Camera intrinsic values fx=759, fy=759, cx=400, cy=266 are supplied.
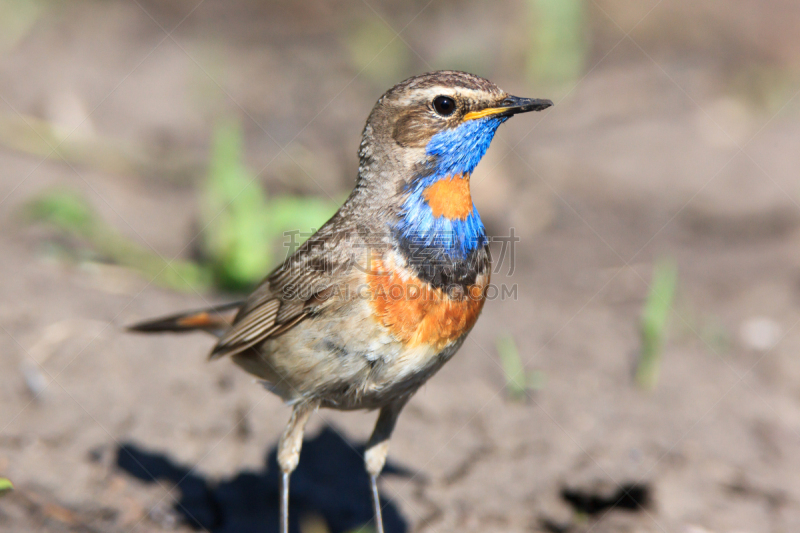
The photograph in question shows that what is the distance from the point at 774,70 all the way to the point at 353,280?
8.31 meters

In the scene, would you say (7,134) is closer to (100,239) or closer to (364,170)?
(100,239)

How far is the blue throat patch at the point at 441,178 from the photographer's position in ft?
12.5

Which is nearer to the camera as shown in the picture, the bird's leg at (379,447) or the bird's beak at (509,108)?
the bird's beak at (509,108)

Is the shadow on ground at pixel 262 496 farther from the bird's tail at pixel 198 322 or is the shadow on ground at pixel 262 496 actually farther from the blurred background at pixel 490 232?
the bird's tail at pixel 198 322

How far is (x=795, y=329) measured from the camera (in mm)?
6816

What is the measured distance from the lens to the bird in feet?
12.2

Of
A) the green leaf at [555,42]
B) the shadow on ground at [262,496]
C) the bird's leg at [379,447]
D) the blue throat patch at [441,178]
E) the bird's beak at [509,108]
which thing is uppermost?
the green leaf at [555,42]

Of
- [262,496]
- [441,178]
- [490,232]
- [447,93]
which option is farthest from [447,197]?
[490,232]

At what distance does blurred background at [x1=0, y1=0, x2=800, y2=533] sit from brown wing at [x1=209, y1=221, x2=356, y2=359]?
964mm

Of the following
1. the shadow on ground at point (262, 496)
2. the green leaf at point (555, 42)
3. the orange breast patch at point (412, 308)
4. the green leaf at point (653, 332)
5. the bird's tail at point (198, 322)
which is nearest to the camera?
the orange breast patch at point (412, 308)

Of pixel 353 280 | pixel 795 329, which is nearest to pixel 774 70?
pixel 795 329

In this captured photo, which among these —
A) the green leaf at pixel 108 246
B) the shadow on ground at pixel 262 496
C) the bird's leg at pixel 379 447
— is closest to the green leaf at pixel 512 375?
the shadow on ground at pixel 262 496

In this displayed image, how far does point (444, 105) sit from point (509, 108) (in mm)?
326

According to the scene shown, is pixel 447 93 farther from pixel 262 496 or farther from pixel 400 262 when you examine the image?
pixel 262 496
